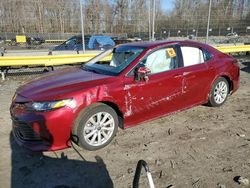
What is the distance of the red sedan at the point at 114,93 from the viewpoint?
12.9 feet

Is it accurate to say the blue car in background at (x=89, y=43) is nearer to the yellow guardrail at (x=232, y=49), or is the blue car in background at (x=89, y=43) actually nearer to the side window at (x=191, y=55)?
the yellow guardrail at (x=232, y=49)

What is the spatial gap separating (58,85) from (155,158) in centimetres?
184

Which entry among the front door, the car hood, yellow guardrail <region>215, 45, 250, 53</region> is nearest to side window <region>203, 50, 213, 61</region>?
the front door

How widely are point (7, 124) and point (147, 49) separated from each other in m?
3.06

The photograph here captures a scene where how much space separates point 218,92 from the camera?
5.95 meters

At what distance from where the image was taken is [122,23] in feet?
42.8

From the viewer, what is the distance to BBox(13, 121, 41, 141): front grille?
390 centimetres

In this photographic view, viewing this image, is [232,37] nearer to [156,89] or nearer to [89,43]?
[89,43]

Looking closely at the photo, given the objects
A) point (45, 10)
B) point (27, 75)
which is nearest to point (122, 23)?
point (45, 10)

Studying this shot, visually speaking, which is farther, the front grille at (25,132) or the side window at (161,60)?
the side window at (161,60)

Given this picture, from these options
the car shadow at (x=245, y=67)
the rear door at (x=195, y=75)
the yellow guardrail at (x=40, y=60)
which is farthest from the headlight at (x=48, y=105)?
the car shadow at (x=245, y=67)

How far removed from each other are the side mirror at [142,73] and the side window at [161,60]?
266 mm

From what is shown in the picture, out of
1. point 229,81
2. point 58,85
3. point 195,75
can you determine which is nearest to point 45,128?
point 58,85

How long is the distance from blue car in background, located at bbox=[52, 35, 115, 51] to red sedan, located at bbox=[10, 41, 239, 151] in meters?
7.52
